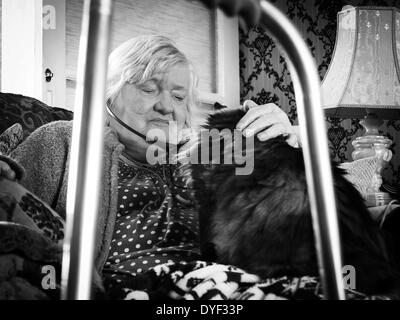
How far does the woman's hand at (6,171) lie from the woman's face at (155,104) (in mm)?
508

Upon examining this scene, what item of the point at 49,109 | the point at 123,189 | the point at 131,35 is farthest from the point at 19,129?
the point at 131,35

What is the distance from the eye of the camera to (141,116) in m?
1.34

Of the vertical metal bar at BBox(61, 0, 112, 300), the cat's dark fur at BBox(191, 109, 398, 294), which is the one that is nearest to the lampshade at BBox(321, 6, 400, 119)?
the cat's dark fur at BBox(191, 109, 398, 294)

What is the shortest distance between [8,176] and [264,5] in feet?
1.72

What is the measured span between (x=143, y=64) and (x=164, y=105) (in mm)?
→ 134

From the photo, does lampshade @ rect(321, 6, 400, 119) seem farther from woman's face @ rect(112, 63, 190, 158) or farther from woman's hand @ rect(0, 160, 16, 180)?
woman's hand @ rect(0, 160, 16, 180)

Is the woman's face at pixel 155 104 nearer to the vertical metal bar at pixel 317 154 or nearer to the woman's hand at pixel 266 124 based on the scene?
the woman's hand at pixel 266 124

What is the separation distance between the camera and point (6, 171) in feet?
2.62

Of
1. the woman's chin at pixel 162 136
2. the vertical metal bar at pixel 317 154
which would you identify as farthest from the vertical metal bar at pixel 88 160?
the woman's chin at pixel 162 136

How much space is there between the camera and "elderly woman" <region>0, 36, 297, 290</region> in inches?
39.8

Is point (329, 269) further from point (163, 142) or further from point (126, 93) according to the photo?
point (126, 93)

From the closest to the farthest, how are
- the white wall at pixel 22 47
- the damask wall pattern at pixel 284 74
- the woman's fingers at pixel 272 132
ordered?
1. the woman's fingers at pixel 272 132
2. the white wall at pixel 22 47
3. the damask wall pattern at pixel 284 74

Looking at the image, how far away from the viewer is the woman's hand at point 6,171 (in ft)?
2.59
